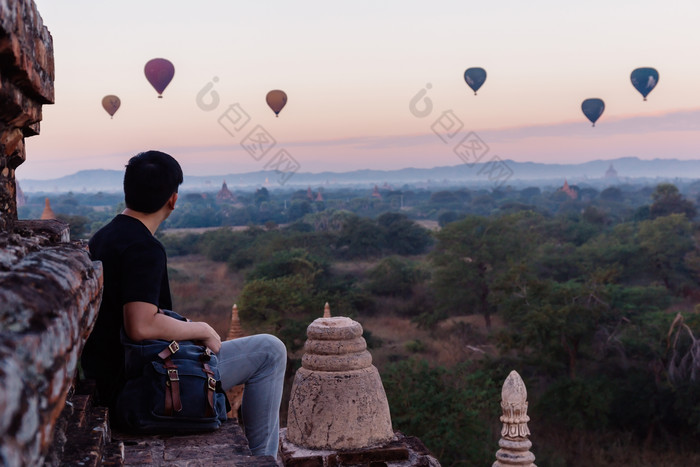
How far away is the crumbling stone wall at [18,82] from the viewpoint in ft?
4.64

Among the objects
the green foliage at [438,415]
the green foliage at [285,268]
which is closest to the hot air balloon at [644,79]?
the green foliage at [285,268]

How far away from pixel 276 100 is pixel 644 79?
68.5 ft

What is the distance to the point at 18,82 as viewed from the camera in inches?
64.7

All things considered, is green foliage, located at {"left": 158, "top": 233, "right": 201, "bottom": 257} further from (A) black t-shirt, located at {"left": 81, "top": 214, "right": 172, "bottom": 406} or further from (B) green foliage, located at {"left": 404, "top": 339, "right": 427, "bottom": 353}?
(A) black t-shirt, located at {"left": 81, "top": 214, "right": 172, "bottom": 406}

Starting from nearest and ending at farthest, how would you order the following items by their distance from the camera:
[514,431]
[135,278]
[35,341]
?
1. [35,341]
2. [135,278]
3. [514,431]

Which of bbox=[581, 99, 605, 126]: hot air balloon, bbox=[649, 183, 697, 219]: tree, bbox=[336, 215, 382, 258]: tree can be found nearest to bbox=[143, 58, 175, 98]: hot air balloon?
bbox=[336, 215, 382, 258]: tree

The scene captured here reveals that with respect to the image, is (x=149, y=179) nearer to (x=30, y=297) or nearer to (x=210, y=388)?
(x=210, y=388)

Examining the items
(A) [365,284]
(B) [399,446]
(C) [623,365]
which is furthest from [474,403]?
(A) [365,284]

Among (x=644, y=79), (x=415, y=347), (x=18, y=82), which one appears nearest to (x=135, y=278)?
(x=18, y=82)

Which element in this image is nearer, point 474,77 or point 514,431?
point 514,431

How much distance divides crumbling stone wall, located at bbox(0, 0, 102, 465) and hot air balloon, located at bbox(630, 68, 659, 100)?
149 ft

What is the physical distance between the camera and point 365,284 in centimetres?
3222

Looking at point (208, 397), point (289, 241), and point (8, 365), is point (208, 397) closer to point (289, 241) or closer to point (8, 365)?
point (8, 365)

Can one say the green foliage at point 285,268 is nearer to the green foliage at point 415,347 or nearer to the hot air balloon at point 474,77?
the green foliage at point 415,347
